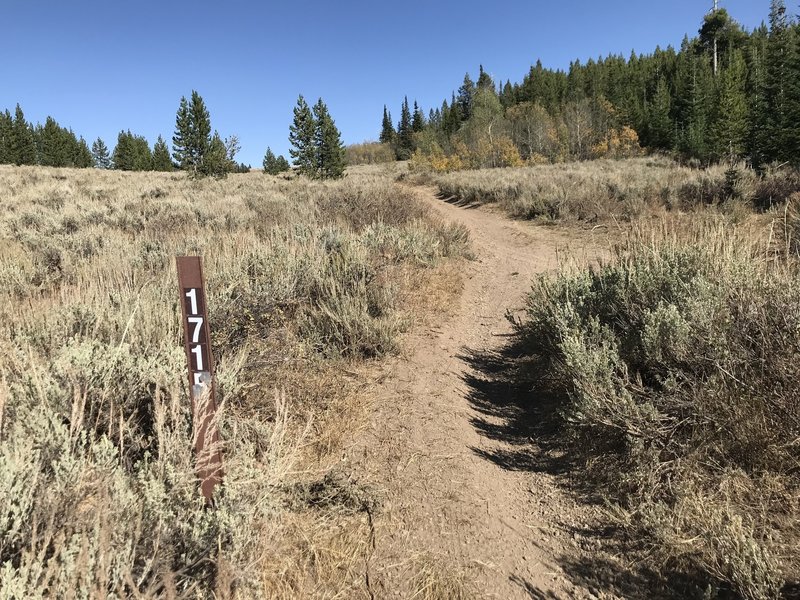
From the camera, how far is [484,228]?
14695mm

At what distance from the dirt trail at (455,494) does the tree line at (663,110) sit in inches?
1353

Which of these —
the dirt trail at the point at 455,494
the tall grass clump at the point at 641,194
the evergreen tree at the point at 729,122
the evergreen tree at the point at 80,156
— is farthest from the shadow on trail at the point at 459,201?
the evergreen tree at the point at 80,156

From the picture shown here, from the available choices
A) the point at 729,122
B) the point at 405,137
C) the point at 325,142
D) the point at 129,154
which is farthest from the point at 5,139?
the point at 729,122

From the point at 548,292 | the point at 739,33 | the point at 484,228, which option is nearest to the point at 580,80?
the point at 739,33

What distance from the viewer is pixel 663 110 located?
53.0 metres

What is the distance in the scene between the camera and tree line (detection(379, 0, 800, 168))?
32.6 metres

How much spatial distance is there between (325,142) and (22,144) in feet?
149

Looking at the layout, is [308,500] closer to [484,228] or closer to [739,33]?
[484,228]

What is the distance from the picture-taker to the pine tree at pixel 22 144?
57000 mm

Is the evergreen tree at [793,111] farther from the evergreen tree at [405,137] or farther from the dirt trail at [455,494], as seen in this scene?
the evergreen tree at [405,137]

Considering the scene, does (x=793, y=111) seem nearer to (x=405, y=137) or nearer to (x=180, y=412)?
(x=180, y=412)

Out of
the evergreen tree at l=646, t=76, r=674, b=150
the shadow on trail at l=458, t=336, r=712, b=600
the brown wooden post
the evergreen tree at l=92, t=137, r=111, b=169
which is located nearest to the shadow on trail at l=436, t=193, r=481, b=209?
the shadow on trail at l=458, t=336, r=712, b=600

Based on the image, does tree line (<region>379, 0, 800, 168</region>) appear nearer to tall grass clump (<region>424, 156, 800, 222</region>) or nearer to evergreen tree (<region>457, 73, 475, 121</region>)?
evergreen tree (<region>457, 73, 475, 121</region>)

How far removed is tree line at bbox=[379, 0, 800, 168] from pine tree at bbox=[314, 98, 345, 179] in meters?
11.9
